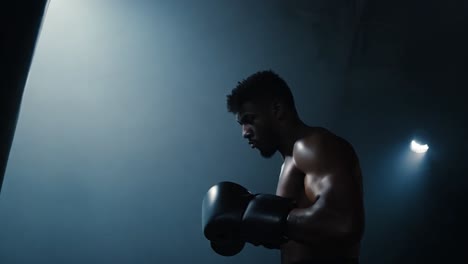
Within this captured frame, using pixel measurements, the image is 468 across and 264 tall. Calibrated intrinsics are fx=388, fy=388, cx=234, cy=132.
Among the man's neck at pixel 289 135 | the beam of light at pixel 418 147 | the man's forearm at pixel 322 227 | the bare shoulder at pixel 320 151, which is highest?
the beam of light at pixel 418 147

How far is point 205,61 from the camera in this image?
8.23 ft

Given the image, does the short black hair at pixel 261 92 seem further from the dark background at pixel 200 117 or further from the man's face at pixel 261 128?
the dark background at pixel 200 117

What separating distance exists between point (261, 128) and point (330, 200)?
539mm

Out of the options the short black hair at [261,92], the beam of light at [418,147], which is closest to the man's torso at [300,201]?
the short black hair at [261,92]

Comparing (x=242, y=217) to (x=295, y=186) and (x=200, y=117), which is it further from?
(x=200, y=117)

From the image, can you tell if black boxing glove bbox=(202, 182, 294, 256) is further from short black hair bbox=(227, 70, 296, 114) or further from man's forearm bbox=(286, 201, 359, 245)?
short black hair bbox=(227, 70, 296, 114)

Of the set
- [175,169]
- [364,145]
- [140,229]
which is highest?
[364,145]

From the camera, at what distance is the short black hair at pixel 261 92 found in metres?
1.57

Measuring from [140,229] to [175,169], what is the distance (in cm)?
41

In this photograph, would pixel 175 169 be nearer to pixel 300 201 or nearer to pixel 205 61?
pixel 205 61

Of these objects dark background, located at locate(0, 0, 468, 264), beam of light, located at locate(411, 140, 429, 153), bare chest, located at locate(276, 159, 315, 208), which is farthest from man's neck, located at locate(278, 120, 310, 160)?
beam of light, located at locate(411, 140, 429, 153)

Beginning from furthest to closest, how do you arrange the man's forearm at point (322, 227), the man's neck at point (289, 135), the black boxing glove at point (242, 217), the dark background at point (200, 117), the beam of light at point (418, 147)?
the beam of light at point (418, 147) < the dark background at point (200, 117) < the man's neck at point (289, 135) < the black boxing glove at point (242, 217) < the man's forearm at point (322, 227)

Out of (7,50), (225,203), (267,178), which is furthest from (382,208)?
(7,50)

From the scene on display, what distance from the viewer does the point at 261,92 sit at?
1.58 meters
